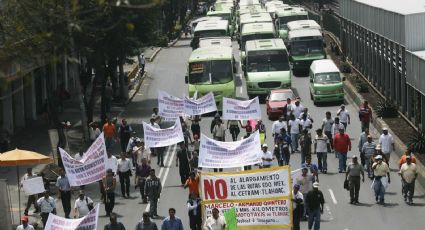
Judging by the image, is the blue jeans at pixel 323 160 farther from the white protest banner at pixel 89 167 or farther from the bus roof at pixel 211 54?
the bus roof at pixel 211 54

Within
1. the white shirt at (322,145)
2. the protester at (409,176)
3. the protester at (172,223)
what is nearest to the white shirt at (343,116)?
the white shirt at (322,145)

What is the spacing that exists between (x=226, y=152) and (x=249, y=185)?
4.11 meters

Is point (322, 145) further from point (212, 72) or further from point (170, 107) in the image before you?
point (212, 72)

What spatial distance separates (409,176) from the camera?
27938mm

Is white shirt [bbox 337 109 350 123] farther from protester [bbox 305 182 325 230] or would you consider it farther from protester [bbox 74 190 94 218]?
protester [bbox 74 190 94 218]

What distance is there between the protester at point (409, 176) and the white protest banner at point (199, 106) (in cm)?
1017

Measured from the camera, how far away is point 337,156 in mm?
32500

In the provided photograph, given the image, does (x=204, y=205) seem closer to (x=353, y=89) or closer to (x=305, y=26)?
(x=353, y=89)

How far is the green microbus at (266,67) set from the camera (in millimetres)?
48656

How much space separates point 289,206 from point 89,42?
19.7 metres

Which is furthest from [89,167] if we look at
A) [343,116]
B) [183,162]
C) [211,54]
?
[211,54]

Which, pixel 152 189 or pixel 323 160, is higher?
pixel 152 189

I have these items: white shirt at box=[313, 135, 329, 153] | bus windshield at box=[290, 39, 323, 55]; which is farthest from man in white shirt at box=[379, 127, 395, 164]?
bus windshield at box=[290, 39, 323, 55]

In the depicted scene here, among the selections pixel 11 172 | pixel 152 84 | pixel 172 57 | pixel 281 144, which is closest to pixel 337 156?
pixel 281 144
